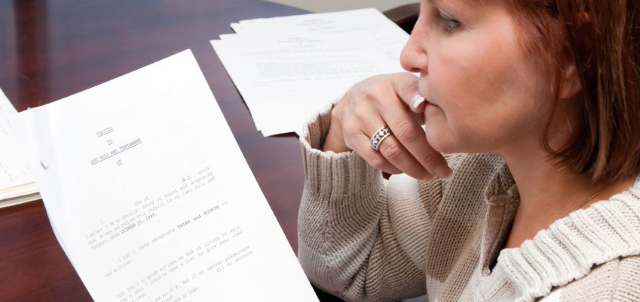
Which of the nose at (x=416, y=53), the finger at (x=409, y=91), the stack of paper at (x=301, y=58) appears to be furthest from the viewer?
the stack of paper at (x=301, y=58)

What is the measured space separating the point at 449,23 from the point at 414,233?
369 mm

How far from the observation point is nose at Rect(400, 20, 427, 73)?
0.72 m

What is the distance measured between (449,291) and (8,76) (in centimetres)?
72

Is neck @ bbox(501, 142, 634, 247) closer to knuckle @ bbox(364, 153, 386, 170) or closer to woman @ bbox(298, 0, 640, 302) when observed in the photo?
woman @ bbox(298, 0, 640, 302)

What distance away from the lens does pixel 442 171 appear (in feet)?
2.85

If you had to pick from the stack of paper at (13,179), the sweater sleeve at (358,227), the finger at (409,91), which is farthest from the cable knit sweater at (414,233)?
the stack of paper at (13,179)

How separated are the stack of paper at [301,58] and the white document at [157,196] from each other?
0.40 metres

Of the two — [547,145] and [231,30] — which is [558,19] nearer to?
[547,145]

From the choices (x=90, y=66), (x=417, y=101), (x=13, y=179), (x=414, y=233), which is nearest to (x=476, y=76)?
(x=417, y=101)

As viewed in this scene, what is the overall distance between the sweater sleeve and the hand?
0.04 metres

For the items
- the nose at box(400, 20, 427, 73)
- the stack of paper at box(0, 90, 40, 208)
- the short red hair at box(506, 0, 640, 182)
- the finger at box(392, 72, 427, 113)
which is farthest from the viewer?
the stack of paper at box(0, 90, 40, 208)

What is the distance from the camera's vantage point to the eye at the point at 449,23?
0.68 m

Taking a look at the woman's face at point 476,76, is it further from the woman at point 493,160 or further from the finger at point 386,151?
the finger at point 386,151

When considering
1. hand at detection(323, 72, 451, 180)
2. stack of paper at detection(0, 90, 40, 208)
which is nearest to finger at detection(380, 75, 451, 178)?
hand at detection(323, 72, 451, 180)
